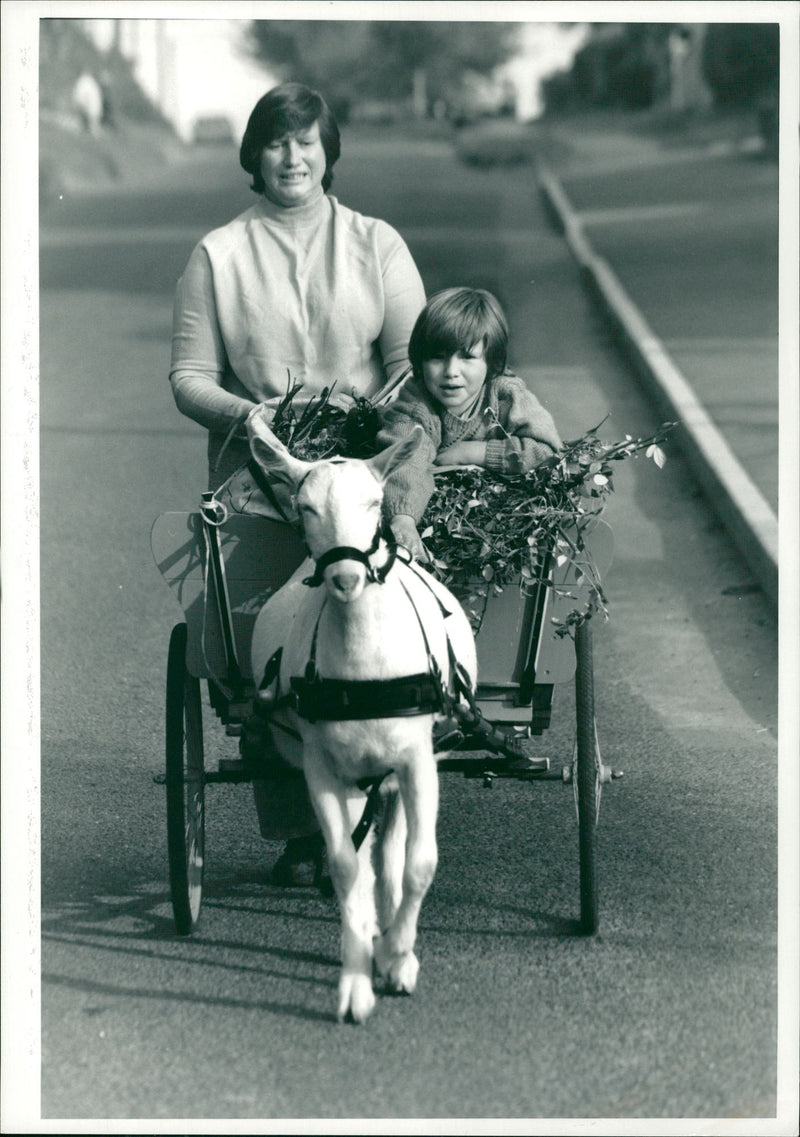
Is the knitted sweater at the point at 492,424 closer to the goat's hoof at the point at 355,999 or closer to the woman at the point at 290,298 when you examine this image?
the woman at the point at 290,298

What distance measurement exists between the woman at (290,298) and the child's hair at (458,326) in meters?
0.54

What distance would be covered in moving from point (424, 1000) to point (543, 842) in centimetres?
148

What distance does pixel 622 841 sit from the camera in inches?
264

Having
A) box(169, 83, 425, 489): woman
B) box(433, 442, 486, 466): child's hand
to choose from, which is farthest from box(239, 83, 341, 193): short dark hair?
box(433, 442, 486, 466): child's hand

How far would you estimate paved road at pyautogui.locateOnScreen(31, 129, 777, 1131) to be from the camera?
4.91 metres

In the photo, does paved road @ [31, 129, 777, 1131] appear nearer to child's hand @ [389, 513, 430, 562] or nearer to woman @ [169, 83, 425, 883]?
woman @ [169, 83, 425, 883]

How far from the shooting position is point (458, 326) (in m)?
5.56

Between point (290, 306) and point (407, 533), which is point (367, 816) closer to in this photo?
point (407, 533)

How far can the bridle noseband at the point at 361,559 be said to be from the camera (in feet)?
15.3

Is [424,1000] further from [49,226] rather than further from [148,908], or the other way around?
[49,226]

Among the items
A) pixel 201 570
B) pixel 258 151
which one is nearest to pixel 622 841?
pixel 201 570

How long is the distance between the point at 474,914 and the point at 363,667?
149 centimetres

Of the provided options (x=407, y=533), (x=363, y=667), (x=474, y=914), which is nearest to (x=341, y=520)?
(x=363, y=667)

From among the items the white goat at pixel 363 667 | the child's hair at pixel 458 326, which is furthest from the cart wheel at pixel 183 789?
the child's hair at pixel 458 326
